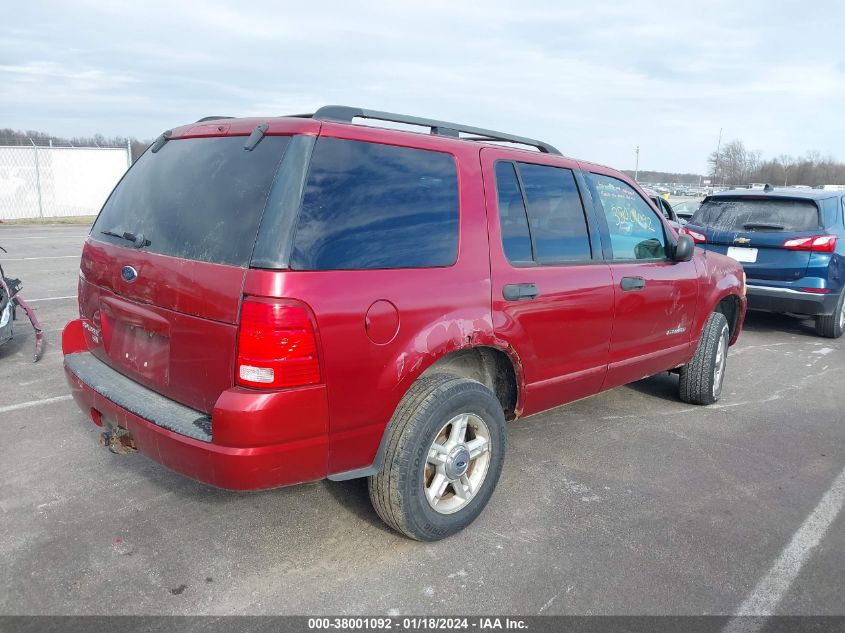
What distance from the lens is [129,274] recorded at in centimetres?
288

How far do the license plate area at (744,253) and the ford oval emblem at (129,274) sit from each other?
6836 millimetres

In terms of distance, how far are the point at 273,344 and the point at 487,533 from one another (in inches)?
58.2

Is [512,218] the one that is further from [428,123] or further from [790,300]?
[790,300]

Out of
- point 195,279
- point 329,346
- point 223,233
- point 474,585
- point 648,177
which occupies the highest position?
point 648,177

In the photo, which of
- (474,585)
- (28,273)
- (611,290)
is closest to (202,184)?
(474,585)

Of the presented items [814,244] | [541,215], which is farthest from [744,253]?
[541,215]

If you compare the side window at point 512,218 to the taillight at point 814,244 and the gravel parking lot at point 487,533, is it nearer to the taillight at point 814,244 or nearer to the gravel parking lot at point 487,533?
the gravel parking lot at point 487,533

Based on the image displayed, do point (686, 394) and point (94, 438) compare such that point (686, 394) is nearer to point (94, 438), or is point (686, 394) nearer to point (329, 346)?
point (329, 346)

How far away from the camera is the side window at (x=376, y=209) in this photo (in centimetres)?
252

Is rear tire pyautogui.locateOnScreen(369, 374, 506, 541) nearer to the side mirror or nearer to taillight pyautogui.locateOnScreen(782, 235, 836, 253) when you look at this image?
the side mirror

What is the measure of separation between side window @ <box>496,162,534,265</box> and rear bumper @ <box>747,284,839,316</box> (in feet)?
Answer: 17.5

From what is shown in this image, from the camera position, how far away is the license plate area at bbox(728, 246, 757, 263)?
7.66 m

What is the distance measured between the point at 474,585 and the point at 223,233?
1757 millimetres

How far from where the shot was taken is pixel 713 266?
4.89 m
